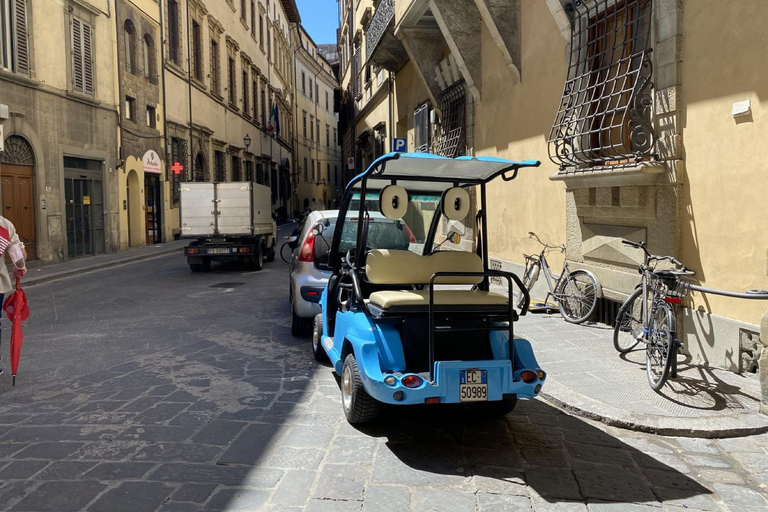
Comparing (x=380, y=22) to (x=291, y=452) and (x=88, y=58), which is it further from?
(x=291, y=452)

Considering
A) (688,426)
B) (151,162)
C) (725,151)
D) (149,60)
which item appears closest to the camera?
(688,426)

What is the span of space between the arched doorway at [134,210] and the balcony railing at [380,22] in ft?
30.3

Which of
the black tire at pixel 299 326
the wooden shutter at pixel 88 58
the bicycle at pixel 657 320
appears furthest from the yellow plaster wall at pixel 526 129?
the wooden shutter at pixel 88 58

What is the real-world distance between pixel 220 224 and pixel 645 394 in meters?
12.6

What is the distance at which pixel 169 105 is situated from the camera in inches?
976

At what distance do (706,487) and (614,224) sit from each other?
4.37 m

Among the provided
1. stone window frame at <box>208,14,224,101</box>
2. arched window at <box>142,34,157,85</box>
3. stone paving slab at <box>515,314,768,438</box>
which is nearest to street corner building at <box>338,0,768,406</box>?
stone paving slab at <box>515,314,768,438</box>

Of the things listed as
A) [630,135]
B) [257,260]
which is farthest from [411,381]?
[257,260]

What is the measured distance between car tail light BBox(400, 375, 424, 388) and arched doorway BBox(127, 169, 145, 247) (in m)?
20.1

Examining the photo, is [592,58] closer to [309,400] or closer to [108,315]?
[309,400]

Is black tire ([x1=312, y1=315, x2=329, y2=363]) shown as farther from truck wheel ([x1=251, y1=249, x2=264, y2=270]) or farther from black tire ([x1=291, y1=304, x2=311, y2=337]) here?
truck wheel ([x1=251, y1=249, x2=264, y2=270])

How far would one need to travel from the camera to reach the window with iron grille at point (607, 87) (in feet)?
22.1

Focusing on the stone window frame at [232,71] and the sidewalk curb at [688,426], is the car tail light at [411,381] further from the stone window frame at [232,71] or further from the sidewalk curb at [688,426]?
the stone window frame at [232,71]

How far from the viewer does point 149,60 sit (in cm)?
2331
